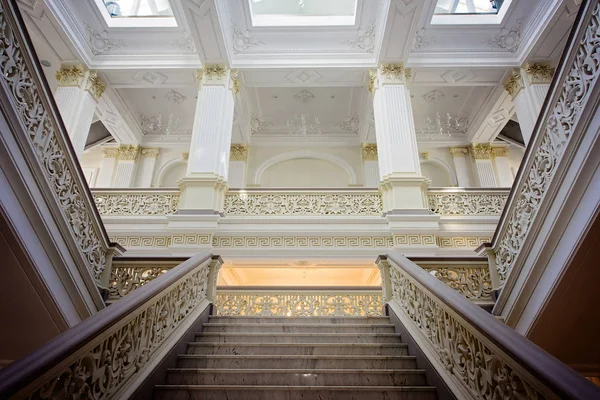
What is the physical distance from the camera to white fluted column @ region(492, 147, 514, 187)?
12.0 meters

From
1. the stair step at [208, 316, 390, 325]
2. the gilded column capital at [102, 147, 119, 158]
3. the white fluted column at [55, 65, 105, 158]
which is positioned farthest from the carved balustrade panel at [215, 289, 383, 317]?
the gilded column capital at [102, 147, 119, 158]

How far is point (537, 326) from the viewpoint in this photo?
136 inches

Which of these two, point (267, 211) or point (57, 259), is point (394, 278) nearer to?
point (57, 259)

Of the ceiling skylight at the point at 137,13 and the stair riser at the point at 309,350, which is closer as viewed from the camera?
the stair riser at the point at 309,350

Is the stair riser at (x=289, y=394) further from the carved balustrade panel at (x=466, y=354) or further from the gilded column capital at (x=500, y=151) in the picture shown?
the gilded column capital at (x=500, y=151)

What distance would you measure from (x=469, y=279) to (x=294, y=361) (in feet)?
7.53

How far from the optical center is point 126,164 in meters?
12.6

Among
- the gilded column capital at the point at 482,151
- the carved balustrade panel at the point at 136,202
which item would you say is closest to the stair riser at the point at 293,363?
the carved balustrade panel at the point at 136,202

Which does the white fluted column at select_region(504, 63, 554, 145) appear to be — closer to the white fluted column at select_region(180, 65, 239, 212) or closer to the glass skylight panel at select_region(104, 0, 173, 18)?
the white fluted column at select_region(180, 65, 239, 212)

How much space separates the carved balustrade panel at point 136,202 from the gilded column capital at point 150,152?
4937 millimetres

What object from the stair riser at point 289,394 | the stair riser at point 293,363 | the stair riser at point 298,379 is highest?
the stair riser at point 293,363

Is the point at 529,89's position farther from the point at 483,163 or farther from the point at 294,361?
the point at 294,361

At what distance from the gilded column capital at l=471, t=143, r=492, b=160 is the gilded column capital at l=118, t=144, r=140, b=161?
11008mm

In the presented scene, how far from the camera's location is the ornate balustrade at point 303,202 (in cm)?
802
